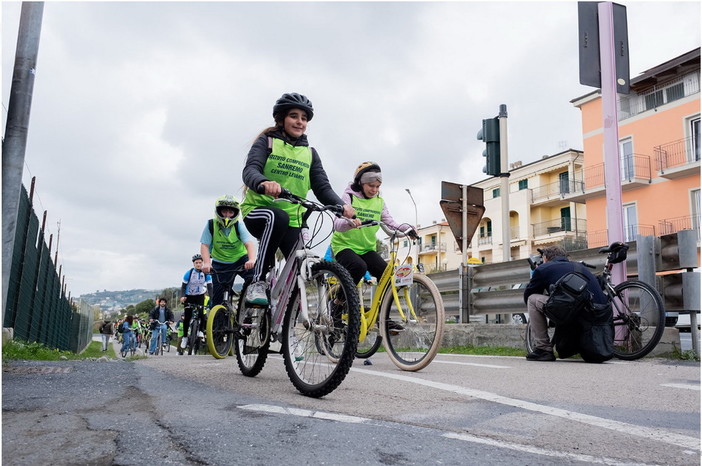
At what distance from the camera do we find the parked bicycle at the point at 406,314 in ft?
17.8

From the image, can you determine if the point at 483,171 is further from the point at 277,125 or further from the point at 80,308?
the point at 80,308

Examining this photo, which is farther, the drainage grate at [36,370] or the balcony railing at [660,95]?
the balcony railing at [660,95]

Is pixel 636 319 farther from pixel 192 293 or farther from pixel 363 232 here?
pixel 192 293

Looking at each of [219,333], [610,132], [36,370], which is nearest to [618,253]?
[610,132]

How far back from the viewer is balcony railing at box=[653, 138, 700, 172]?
97.8ft

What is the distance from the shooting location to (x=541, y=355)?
21.8 ft

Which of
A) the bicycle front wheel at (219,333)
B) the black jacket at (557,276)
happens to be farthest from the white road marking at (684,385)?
the bicycle front wheel at (219,333)

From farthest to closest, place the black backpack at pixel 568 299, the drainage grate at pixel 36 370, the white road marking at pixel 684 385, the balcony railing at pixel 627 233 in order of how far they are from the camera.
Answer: the balcony railing at pixel 627 233 < the black backpack at pixel 568 299 < the drainage grate at pixel 36 370 < the white road marking at pixel 684 385

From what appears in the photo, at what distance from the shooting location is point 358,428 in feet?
8.36

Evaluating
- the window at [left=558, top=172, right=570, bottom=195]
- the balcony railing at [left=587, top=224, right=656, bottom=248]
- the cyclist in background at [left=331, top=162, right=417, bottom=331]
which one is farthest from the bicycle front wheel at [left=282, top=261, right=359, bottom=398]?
the window at [left=558, top=172, right=570, bottom=195]

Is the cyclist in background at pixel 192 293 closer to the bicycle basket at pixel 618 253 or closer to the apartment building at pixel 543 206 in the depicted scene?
the bicycle basket at pixel 618 253

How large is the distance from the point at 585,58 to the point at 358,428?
22.6 feet

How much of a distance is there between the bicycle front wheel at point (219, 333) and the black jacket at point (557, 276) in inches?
131

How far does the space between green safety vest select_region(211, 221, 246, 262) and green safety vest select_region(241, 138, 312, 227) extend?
10.2 ft
